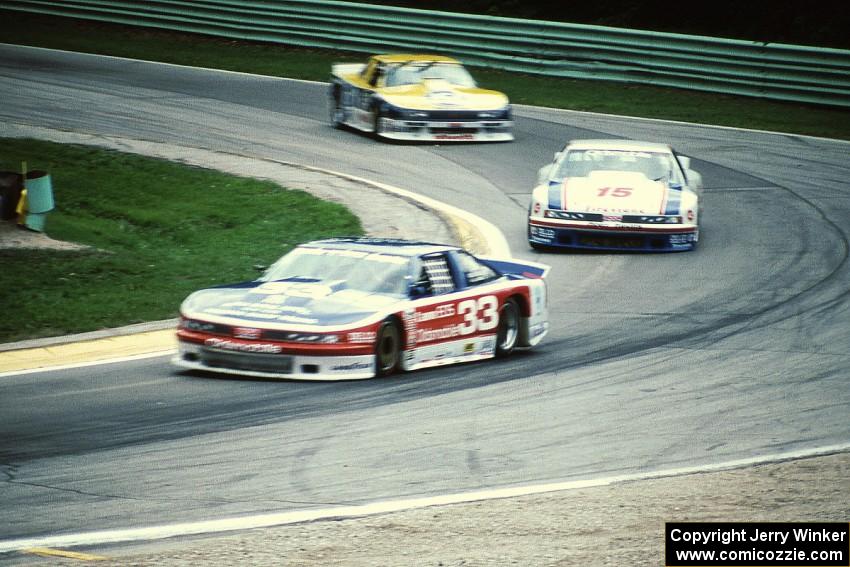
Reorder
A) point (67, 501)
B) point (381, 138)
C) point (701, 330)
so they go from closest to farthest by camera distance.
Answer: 1. point (67, 501)
2. point (701, 330)
3. point (381, 138)

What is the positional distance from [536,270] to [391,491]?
551 cm

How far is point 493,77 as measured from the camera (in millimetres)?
29484

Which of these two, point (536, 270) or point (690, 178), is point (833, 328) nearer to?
point (536, 270)

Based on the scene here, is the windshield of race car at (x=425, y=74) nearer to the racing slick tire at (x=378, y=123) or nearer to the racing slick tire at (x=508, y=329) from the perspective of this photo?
the racing slick tire at (x=378, y=123)

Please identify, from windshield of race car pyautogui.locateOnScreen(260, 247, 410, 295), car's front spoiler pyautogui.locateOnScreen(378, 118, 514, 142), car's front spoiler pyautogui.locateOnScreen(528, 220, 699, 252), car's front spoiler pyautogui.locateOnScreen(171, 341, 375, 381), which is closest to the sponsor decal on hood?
windshield of race car pyautogui.locateOnScreen(260, 247, 410, 295)

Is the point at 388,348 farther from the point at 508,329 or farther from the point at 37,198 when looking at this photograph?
the point at 37,198

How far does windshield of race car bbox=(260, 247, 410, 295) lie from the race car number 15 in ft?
2.15

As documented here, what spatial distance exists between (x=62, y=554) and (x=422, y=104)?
17327 millimetres

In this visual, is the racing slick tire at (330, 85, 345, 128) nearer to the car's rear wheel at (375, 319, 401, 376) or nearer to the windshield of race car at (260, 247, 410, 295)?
the windshield of race car at (260, 247, 410, 295)

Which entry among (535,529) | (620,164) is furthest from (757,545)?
(620,164)

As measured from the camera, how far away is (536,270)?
12.9 meters

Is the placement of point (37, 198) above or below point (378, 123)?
above

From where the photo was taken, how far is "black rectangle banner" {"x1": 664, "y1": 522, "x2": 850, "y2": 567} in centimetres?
609

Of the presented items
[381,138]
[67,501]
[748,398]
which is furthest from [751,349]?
[381,138]
